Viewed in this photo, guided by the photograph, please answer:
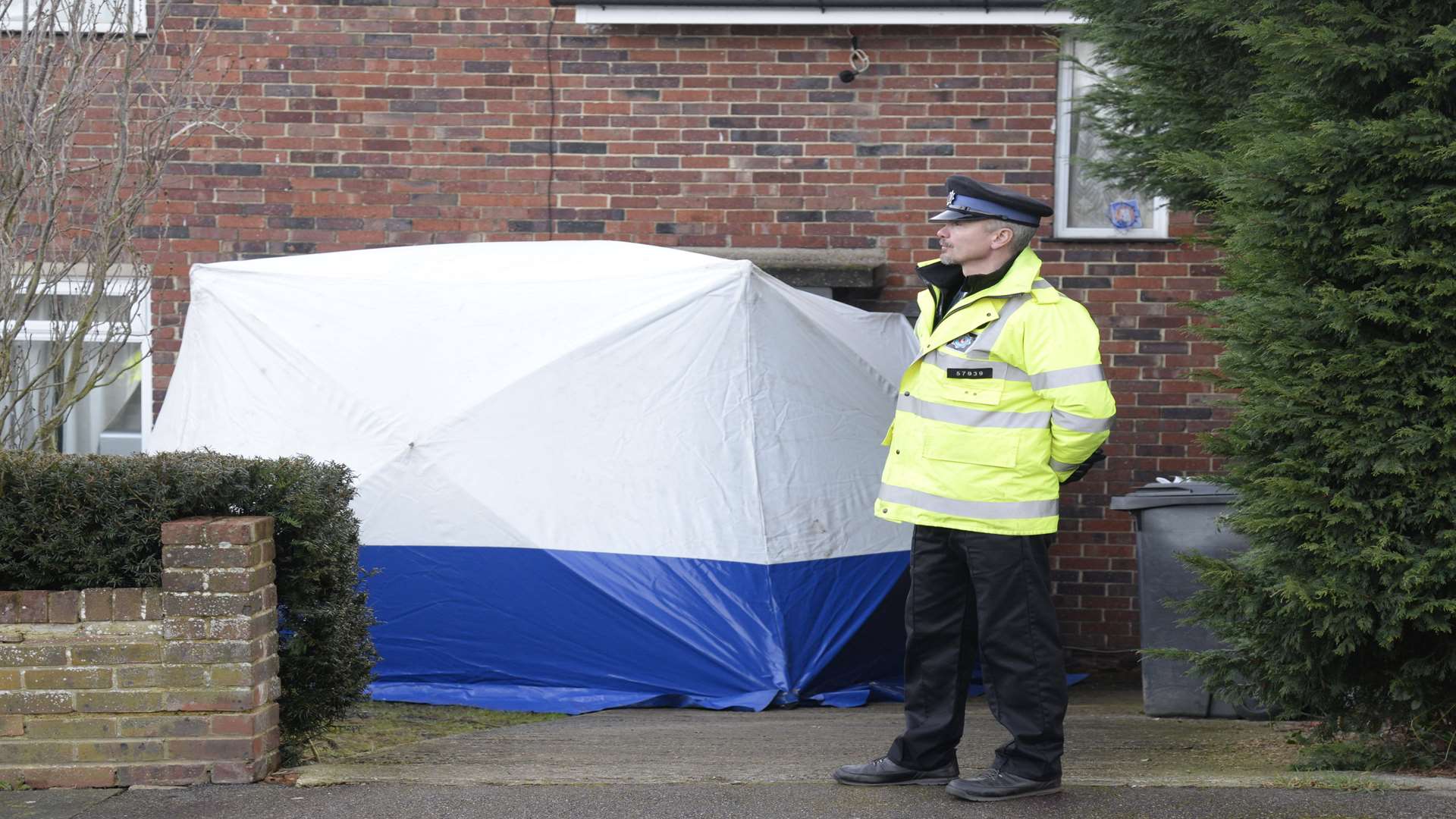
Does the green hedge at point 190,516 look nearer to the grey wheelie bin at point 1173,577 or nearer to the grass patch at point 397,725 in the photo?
the grass patch at point 397,725

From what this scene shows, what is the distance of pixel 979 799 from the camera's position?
3977 mm

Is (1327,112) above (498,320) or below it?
above

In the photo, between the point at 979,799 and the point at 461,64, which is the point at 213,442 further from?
the point at 979,799

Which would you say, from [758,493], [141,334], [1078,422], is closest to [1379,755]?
[1078,422]

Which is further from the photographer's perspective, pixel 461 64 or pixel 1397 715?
pixel 461 64

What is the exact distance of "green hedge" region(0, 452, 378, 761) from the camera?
415 cm

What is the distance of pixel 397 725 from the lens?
6035mm

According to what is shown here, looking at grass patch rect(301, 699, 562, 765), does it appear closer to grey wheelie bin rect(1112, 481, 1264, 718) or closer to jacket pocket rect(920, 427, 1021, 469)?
jacket pocket rect(920, 427, 1021, 469)

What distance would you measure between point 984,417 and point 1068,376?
26 cm

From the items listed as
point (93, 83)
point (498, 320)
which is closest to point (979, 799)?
point (498, 320)

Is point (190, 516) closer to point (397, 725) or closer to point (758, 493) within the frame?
point (397, 725)

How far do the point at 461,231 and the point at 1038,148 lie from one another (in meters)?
3.37

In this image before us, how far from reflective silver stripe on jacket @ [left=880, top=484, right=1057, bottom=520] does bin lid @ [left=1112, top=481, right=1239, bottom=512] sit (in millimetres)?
2524

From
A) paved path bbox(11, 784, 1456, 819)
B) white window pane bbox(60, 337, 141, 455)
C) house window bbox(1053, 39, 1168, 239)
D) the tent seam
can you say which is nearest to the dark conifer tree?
paved path bbox(11, 784, 1456, 819)
